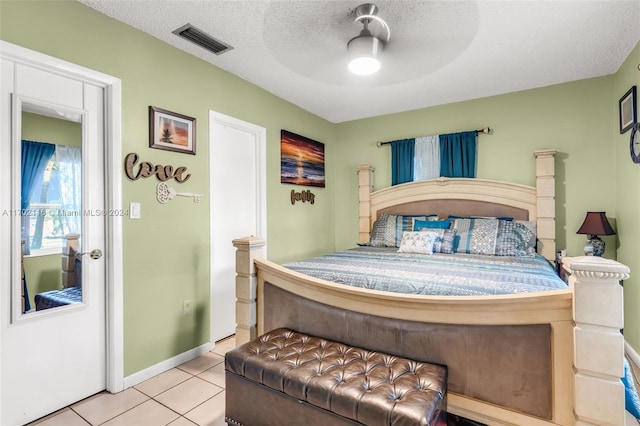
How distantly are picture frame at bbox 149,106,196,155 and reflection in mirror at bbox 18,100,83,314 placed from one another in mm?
441

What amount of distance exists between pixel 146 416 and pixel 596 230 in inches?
141

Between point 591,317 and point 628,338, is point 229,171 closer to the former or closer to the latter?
point 591,317

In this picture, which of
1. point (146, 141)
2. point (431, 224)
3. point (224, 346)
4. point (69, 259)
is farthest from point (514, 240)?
point (69, 259)

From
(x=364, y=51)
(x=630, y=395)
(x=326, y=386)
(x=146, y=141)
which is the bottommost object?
(x=630, y=395)

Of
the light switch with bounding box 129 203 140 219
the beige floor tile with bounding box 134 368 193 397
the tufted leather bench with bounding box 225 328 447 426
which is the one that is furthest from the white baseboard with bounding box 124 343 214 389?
the light switch with bounding box 129 203 140 219

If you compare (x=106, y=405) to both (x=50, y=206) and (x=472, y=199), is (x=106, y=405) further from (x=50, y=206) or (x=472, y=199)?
(x=472, y=199)

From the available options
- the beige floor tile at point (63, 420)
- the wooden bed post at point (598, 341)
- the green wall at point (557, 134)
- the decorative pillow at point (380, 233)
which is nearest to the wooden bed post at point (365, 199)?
the decorative pillow at point (380, 233)

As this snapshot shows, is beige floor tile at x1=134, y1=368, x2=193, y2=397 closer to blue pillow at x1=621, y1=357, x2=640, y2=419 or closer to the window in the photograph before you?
the window

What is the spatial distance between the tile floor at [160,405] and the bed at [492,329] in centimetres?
40

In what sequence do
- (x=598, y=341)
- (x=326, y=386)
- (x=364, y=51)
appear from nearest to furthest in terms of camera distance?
(x=598, y=341), (x=326, y=386), (x=364, y=51)

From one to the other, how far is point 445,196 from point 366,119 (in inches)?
59.2

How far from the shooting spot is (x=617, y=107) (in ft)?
9.45

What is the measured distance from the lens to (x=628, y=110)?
257 centimetres

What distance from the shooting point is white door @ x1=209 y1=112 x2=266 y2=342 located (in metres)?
2.86
